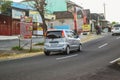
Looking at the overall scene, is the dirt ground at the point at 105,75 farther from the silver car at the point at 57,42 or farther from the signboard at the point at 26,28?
the signboard at the point at 26,28

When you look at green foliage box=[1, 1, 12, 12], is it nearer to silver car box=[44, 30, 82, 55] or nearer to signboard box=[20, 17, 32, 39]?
signboard box=[20, 17, 32, 39]

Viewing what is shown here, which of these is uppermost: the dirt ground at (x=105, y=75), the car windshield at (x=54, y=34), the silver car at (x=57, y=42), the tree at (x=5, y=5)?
the tree at (x=5, y=5)

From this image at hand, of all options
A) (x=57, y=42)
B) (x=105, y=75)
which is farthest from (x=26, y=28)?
(x=105, y=75)

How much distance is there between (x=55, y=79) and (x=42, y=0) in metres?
28.5

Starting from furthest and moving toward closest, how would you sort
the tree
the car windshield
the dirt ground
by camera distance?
the tree → the car windshield → the dirt ground

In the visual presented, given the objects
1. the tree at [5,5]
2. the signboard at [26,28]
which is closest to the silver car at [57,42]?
the signboard at [26,28]

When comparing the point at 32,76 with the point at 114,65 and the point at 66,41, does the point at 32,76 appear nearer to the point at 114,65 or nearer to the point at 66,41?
the point at 114,65

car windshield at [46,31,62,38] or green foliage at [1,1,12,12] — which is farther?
green foliage at [1,1,12,12]

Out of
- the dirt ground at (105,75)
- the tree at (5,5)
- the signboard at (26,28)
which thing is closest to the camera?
the dirt ground at (105,75)

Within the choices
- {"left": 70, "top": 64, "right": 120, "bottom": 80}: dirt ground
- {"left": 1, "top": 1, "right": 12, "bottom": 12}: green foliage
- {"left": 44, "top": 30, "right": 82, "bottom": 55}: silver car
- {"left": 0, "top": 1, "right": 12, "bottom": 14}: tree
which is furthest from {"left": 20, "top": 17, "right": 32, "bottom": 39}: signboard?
{"left": 1, "top": 1, "right": 12, "bottom": 12}: green foliage

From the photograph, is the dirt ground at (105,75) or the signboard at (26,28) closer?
the dirt ground at (105,75)

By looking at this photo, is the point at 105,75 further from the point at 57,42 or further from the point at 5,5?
the point at 5,5

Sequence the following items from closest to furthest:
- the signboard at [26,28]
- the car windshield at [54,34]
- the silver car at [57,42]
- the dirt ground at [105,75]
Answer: the dirt ground at [105,75] < the silver car at [57,42] < the car windshield at [54,34] < the signboard at [26,28]

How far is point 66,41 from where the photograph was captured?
27.1 meters
